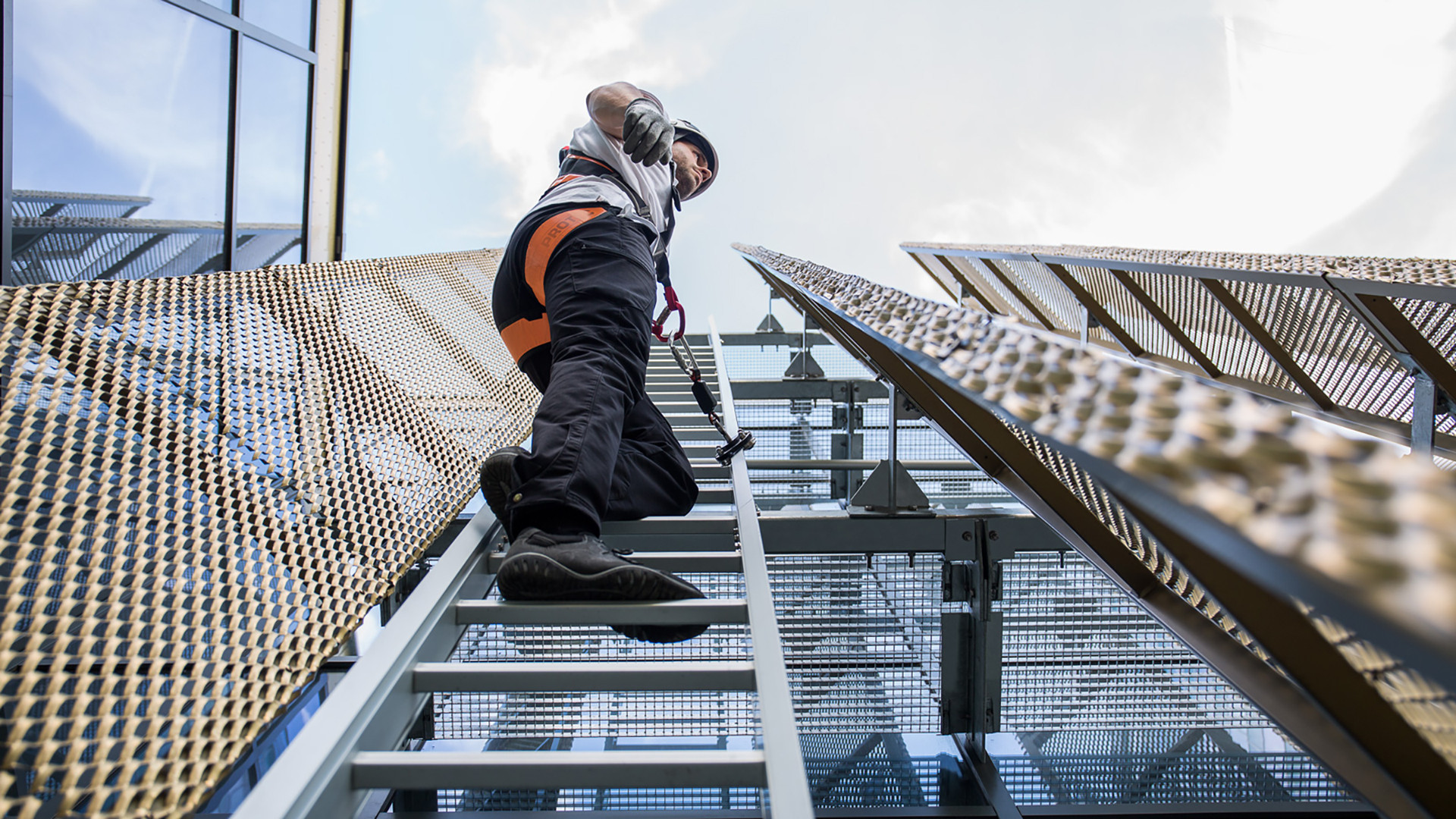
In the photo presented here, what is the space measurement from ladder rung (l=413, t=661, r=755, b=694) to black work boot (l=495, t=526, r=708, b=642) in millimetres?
127

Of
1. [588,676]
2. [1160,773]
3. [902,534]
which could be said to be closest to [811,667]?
[902,534]

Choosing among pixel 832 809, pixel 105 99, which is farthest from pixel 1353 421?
pixel 105 99

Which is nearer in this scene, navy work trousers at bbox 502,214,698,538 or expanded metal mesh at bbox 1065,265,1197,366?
navy work trousers at bbox 502,214,698,538

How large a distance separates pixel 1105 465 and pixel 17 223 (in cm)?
568

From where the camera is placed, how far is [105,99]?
469 centimetres

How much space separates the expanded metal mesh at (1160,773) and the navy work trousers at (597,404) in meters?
2.29

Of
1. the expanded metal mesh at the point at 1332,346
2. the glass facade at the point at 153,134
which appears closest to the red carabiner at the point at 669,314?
the expanded metal mesh at the point at 1332,346

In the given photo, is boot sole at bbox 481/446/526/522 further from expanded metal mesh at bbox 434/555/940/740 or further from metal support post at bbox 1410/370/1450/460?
metal support post at bbox 1410/370/1450/460

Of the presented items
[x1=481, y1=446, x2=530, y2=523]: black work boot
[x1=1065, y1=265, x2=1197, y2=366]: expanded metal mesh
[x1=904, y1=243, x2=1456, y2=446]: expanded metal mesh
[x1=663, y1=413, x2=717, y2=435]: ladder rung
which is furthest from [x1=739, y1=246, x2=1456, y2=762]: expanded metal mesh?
[x1=1065, y1=265, x2=1197, y2=366]: expanded metal mesh

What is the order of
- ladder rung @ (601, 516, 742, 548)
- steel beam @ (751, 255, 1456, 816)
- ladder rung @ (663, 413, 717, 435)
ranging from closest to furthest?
1. steel beam @ (751, 255, 1456, 816)
2. ladder rung @ (601, 516, 742, 548)
3. ladder rung @ (663, 413, 717, 435)

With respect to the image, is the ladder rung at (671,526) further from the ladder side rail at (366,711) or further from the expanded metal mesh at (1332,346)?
the expanded metal mesh at (1332,346)

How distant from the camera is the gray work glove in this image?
1.92 metres

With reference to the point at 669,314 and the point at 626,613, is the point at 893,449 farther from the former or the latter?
the point at 626,613

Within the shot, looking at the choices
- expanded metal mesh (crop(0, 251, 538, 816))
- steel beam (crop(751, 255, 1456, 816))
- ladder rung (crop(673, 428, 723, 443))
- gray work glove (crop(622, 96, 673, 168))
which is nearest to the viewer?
steel beam (crop(751, 255, 1456, 816))
